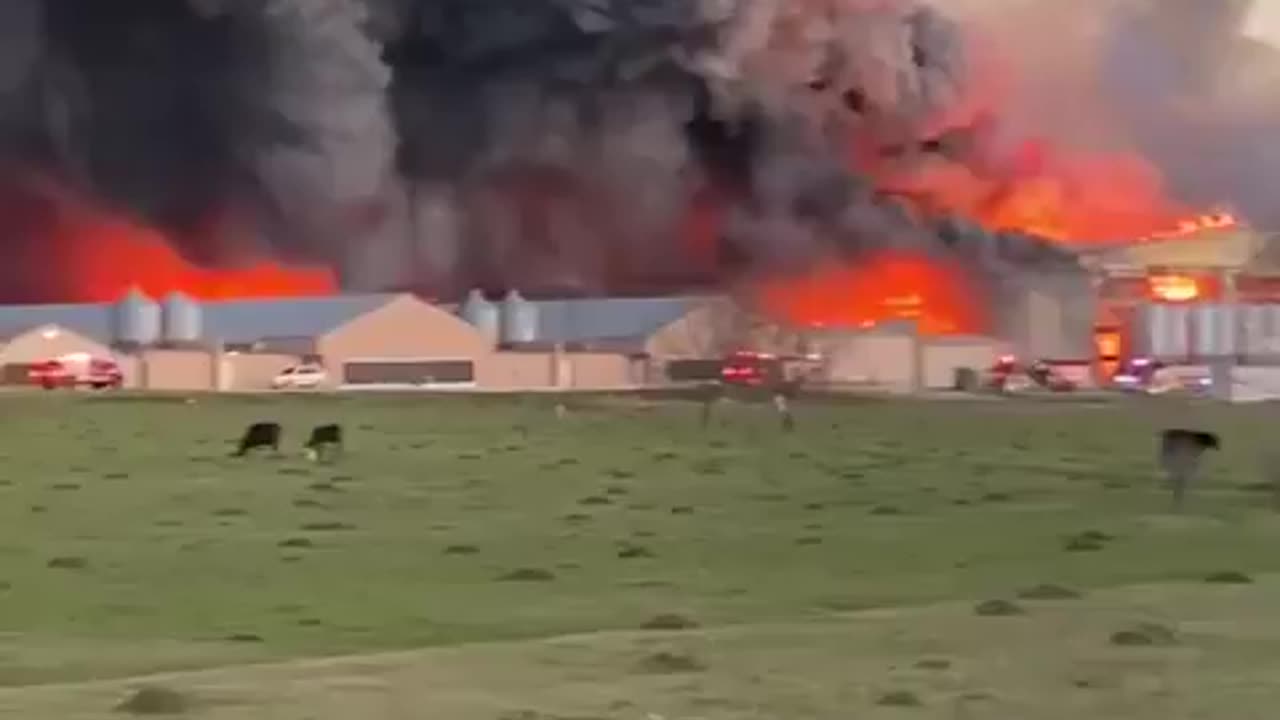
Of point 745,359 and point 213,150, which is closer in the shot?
point 745,359

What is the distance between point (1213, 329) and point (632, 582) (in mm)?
65683

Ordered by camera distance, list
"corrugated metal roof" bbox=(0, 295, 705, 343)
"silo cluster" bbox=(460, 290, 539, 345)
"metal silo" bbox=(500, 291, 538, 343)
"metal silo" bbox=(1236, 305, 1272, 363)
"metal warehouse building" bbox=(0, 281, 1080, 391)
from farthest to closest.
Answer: "metal silo" bbox=(1236, 305, 1272, 363), "metal silo" bbox=(500, 291, 538, 343), "silo cluster" bbox=(460, 290, 539, 345), "corrugated metal roof" bbox=(0, 295, 705, 343), "metal warehouse building" bbox=(0, 281, 1080, 391)

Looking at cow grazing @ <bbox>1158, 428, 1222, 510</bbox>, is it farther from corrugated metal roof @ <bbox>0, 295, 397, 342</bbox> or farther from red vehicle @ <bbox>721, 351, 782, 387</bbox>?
corrugated metal roof @ <bbox>0, 295, 397, 342</bbox>

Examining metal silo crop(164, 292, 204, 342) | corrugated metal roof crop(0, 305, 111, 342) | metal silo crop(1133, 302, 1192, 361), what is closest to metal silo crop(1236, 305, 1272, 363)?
metal silo crop(1133, 302, 1192, 361)

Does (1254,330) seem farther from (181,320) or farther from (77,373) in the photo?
(77,373)

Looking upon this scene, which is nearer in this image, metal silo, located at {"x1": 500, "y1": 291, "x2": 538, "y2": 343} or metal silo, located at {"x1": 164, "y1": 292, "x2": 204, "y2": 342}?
metal silo, located at {"x1": 164, "y1": 292, "x2": 204, "y2": 342}

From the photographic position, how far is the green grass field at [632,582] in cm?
1235

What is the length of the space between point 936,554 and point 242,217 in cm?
6590

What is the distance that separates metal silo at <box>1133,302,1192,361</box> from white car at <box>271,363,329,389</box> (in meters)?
26.4

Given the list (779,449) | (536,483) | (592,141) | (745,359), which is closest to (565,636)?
(536,483)

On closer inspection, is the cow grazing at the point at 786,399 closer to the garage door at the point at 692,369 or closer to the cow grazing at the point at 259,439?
the garage door at the point at 692,369

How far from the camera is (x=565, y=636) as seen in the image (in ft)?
48.8

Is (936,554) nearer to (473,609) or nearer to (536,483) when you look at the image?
(473,609)

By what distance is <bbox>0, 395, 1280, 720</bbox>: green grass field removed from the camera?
12.4 metres
